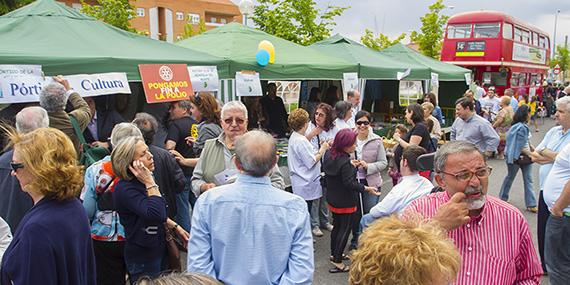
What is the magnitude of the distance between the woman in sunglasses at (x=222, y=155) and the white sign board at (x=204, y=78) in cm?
239

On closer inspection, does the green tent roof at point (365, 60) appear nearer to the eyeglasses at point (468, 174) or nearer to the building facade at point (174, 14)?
the eyeglasses at point (468, 174)

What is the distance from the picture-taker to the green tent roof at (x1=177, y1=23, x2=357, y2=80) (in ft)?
21.7

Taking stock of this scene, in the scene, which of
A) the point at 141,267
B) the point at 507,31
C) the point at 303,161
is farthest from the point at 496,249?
the point at 507,31

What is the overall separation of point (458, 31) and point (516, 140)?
45.7ft

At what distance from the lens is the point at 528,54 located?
20875 millimetres

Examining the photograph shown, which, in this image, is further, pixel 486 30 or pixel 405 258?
pixel 486 30

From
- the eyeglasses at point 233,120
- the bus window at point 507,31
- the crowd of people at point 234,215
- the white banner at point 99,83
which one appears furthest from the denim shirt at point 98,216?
the bus window at point 507,31

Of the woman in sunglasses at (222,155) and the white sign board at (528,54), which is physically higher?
the white sign board at (528,54)

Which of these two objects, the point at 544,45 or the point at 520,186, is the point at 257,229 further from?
the point at 544,45

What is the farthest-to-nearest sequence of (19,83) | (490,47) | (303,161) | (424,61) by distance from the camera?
(490,47) < (424,61) < (303,161) < (19,83)

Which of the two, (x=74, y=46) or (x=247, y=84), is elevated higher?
(x=74, y=46)

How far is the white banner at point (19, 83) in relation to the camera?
409 centimetres

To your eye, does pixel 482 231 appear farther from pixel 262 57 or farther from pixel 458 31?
pixel 458 31

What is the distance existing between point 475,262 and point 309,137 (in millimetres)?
3720
